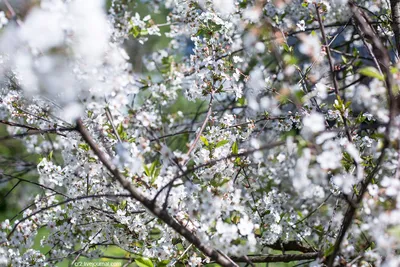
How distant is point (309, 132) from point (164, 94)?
5.83 ft

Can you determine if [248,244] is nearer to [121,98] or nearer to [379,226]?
[379,226]

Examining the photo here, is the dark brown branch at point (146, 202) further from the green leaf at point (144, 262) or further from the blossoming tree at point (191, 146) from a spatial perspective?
the green leaf at point (144, 262)

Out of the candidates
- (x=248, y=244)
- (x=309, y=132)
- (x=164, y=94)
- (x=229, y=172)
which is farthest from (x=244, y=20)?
(x=248, y=244)

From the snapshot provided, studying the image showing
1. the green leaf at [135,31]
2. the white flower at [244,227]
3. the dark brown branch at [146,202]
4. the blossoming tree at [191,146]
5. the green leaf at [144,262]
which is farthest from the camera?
the green leaf at [135,31]

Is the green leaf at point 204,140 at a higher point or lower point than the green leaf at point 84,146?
lower

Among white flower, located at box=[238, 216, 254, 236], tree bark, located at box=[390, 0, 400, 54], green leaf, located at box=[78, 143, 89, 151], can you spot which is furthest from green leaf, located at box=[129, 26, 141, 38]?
white flower, located at box=[238, 216, 254, 236]

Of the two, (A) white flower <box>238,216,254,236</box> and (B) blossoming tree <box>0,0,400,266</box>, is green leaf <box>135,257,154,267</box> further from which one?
(A) white flower <box>238,216,254,236</box>

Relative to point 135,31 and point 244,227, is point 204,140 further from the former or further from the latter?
point 135,31

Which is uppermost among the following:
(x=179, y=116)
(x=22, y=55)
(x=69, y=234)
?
(x=179, y=116)

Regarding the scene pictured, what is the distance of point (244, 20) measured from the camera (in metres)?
2.80

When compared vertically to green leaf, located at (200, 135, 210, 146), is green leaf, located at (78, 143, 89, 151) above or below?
above

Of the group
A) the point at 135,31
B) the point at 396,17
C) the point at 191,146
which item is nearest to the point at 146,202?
the point at 191,146

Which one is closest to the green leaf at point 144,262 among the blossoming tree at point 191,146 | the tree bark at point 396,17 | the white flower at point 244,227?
the blossoming tree at point 191,146

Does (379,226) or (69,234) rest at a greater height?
(69,234)
